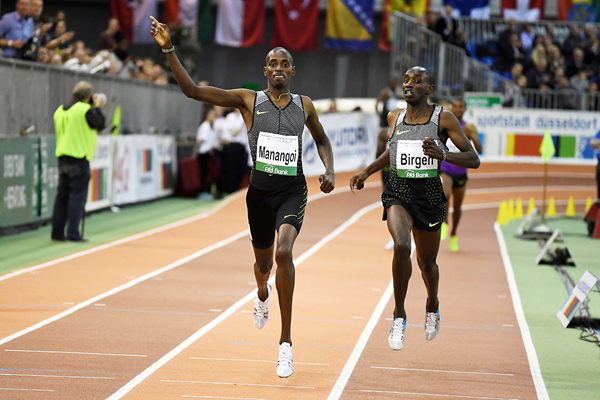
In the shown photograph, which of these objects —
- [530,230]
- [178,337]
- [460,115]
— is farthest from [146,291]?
[530,230]

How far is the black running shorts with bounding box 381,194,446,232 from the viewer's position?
6758 mm

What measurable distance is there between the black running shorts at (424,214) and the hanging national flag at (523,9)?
26988mm

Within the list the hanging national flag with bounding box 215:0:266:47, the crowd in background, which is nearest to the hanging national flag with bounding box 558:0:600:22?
the hanging national flag with bounding box 215:0:266:47

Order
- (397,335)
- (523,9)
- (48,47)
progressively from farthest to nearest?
(523,9)
(48,47)
(397,335)

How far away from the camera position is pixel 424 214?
22.2ft

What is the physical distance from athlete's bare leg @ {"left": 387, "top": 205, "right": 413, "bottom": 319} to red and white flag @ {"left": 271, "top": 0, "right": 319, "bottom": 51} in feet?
83.5

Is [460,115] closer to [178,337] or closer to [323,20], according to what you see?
[178,337]

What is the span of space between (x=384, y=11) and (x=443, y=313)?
23756mm

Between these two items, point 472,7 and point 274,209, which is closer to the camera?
point 274,209

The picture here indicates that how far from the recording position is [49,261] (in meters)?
11.4

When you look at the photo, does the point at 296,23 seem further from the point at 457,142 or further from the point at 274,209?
the point at 274,209

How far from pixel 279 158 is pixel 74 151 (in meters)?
7.23

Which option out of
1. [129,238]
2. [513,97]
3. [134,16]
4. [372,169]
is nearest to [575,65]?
[513,97]

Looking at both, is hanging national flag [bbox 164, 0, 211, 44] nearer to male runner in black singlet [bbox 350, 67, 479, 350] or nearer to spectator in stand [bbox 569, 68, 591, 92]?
spectator in stand [bbox 569, 68, 591, 92]
